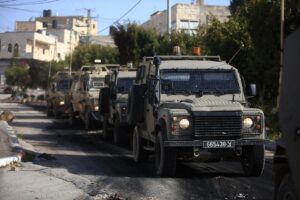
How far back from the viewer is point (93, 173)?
11750 mm

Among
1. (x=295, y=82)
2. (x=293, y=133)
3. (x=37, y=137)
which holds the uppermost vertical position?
(x=295, y=82)

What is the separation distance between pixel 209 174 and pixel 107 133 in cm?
865

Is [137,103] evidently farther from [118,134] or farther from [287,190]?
[287,190]

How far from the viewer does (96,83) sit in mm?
23078

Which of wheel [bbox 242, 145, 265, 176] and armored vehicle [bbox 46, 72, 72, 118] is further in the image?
armored vehicle [bbox 46, 72, 72, 118]

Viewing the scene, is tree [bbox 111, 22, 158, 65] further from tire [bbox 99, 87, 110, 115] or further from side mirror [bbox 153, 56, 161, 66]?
side mirror [bbox 153, 56, 161, 66]

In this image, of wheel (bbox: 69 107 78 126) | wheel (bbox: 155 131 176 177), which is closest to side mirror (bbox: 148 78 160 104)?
wheel (bbox: 155 131 176 177)

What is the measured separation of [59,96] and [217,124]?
68.8 ft

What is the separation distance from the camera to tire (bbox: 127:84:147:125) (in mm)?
12906

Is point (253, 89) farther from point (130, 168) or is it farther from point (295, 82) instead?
point (295, 82)

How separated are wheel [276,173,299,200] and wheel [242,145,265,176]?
4508mm

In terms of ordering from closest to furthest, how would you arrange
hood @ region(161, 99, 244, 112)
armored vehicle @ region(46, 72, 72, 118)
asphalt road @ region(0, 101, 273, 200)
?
asphalt road @ region(0, 101, 273, 200), hood @ region(161, 99, 244, 112), armored vehicle @ region(46, 72, 72, 118)

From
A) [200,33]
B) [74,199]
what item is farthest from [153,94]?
[200,33]

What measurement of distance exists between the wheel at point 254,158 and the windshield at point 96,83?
1226cm
